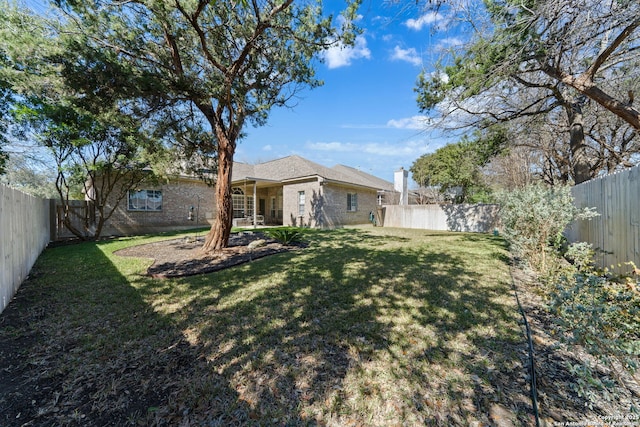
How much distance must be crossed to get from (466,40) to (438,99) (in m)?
2.69

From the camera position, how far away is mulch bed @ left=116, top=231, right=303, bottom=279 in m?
5.84

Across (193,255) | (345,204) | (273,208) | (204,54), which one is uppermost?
(204,54)

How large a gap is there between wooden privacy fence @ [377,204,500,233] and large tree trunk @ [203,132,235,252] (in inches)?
540

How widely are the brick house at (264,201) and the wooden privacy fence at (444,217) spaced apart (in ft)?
7.35

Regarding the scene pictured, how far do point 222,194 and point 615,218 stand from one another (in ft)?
28.8

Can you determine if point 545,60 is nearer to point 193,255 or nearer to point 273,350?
point 273,350

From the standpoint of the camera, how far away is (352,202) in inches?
738

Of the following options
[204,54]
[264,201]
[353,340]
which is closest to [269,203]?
[264,201]

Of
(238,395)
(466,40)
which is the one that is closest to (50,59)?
(238,395)

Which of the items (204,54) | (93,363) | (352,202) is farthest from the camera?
(352,202)

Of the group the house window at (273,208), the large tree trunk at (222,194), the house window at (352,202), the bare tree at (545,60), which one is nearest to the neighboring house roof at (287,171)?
the house window at (352,202)

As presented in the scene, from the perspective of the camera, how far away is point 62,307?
3.92 meters

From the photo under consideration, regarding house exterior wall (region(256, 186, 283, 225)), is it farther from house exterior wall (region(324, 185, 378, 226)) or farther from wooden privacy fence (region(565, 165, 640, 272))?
wooden privacy fence (region(565, 165, 640, 272))

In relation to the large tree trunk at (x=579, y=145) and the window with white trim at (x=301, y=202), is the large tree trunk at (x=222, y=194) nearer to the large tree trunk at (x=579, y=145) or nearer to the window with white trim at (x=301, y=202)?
the window with white trim at (x=301, y=202)
